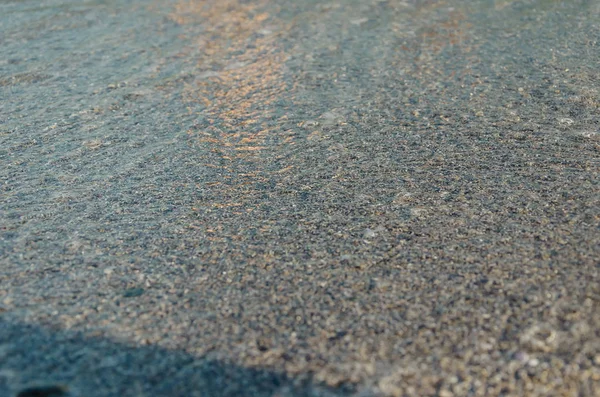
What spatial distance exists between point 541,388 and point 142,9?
3.90 m

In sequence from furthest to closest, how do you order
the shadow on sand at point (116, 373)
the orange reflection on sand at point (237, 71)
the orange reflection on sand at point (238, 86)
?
the orange reflection on sand at point (237, 71) < the orange reflection on sand at point (238, 86) < the shadow on sand at point (116, 373)

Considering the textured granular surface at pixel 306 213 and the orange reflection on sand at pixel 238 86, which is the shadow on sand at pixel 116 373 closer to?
the textured granular surface at pixel 306 213

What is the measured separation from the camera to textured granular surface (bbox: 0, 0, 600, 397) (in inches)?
60.9

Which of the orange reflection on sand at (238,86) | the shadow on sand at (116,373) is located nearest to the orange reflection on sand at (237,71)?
the orange reflection on sand at (238,86)

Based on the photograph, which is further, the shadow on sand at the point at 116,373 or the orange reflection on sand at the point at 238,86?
the orange reflection on sand at the point at 238,86

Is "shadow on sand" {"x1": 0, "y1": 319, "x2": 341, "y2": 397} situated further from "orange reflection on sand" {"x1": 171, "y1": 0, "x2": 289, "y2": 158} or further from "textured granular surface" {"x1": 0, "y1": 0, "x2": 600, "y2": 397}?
"orange reflection on sand" {"x1": 171, "y1": 0, "x2": 289, "y2": 158}

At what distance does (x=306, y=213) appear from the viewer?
7.18ft

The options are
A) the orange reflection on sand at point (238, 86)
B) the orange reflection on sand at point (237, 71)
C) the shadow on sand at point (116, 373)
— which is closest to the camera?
the shadow on sand at point (116, 373)

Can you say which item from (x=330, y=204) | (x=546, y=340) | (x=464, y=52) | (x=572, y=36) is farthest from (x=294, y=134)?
(x=572, y=36)

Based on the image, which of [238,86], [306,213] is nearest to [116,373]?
[306,213]

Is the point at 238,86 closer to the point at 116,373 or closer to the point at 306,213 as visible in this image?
the point at 306,213

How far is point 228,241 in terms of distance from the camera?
2.04m

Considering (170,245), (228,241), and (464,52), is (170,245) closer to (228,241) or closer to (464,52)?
(228,241)

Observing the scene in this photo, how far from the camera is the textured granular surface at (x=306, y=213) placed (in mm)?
1547
